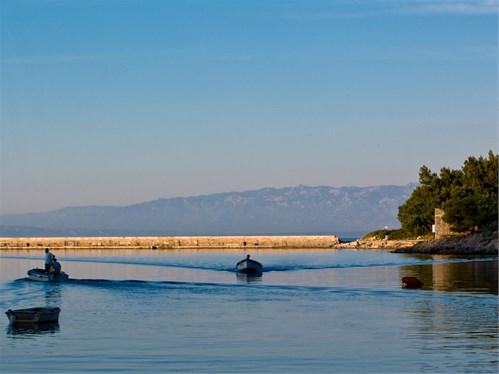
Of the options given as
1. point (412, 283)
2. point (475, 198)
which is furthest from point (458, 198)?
point (412, 283)

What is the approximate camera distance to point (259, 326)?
3238cm

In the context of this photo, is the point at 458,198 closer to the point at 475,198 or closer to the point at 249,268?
the point at 475,198

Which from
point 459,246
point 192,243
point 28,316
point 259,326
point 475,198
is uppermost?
point 475,198

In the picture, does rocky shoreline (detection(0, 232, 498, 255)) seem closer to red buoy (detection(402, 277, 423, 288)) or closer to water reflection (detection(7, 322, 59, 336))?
red buoy (detection(402, 277, 423, 288))

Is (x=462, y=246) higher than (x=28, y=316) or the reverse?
higher

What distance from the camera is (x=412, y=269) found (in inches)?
2670

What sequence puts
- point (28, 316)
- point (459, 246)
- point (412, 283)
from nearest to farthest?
point (28, 316)
point (412, 283)
point (459, 246)

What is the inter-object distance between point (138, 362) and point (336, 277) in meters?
36.5

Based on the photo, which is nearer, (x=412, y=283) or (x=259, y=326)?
(x=259, y=326)

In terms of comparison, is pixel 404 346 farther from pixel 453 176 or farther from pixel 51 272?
pixel 453 176

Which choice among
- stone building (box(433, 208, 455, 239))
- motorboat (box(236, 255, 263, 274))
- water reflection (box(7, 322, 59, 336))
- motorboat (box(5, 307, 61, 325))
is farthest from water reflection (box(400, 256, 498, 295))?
stone building (box(433, 208, 455, 239))

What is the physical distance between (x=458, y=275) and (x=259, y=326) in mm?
29015

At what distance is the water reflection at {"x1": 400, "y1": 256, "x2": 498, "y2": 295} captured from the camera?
47528mm

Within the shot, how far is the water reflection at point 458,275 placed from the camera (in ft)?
156
